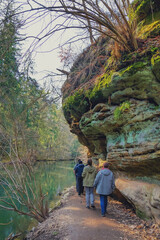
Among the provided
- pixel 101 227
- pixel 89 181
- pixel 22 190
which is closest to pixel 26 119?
pixel 22 190

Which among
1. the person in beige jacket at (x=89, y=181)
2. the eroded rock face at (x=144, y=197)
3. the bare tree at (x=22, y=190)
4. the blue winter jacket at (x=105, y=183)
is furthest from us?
the bare tree at (x=22, y=190)

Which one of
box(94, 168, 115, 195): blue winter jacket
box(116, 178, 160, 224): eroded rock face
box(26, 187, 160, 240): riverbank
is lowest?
box(26, 187, 160, 240): riverbank

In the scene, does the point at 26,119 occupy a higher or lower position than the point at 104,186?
higher

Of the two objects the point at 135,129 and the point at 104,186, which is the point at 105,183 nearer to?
the point at 104,186

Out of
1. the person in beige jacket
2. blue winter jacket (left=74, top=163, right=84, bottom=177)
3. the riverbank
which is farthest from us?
blue winter jacket (left=74, top=163, right=84, bottom=177)

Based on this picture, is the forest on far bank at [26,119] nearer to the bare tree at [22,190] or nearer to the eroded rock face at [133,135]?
the bare tree at [22,190]

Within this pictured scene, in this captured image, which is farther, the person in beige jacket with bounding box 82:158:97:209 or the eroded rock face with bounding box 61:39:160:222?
the person in beige jacket with bounding box 82:158:97:209

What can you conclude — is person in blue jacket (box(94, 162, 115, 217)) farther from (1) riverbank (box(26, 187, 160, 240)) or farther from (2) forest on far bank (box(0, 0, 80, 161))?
(2) forest on far bank (box(0, 0, 80, 161))

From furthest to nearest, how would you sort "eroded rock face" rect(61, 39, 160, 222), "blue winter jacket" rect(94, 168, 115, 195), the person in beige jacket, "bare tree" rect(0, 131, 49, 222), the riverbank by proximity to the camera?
1. "bare tree" rect(0, 131, 49, 222)
2. the person in beige jacket
3. "blue winter jacket" rect(94, 168, 115, 195)
4. "eroded rock face" rect(61, 39, 160, 222)
5. the riverbank

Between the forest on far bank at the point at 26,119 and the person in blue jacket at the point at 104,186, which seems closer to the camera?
the person in blue jacket at the point at 104,186

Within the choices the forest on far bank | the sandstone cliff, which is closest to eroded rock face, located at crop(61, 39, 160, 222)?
the sandstone cliff

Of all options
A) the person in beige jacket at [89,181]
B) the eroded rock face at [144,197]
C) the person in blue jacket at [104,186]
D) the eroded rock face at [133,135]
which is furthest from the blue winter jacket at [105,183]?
the eroded rock face at [133,135]

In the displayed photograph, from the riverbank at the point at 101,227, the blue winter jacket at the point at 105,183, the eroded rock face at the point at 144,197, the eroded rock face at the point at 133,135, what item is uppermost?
the eroded rock face at the point at 133,135

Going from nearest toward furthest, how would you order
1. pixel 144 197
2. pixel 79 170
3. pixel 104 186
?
pixel 144 197 → pixel 104 186 → pixel 79 170
